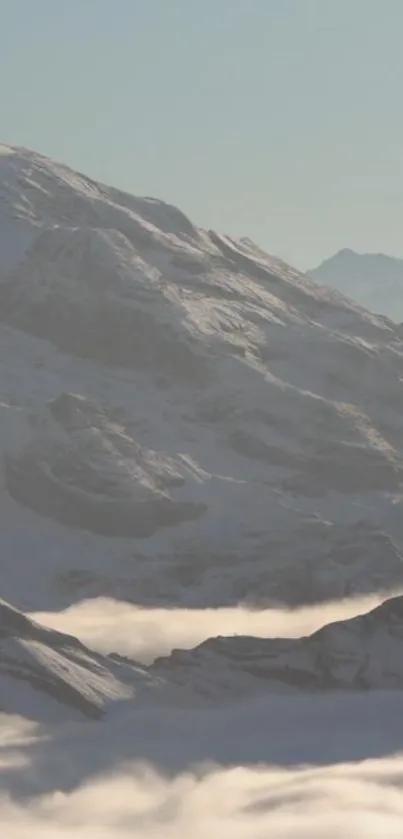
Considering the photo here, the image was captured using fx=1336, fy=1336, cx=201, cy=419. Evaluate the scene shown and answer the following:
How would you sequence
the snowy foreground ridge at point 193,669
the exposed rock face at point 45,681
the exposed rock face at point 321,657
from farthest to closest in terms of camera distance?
the exposed rock face at point 321,657 → the snowy foreground ridge at point 193,669 → the exposed rock face at point 45,681

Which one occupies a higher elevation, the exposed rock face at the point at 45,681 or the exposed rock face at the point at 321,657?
the exposed rock face at the point at 321,657

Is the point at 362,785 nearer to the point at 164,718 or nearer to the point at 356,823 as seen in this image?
the point at 356,823

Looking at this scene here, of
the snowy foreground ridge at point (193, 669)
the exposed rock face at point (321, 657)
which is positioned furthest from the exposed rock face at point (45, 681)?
the exposed rock face at point (321, 657)

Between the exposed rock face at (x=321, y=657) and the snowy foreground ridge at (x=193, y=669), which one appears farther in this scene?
the exposed rock face at (x=321, y=657)

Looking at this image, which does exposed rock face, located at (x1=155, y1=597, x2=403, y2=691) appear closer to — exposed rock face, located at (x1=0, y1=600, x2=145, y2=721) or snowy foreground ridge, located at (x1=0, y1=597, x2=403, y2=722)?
snowy foreground ridge, located at (x1=0, y1=597, x2=403, y2=722)

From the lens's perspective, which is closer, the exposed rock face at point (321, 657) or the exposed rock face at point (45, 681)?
the exposed rock face at point (45, 681)

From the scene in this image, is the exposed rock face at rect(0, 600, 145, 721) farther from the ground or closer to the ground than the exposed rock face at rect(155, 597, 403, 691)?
closer to the ground

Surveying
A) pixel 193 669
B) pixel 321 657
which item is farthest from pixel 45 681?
pixel 321 657

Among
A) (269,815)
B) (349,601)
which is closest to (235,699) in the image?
(269,815)

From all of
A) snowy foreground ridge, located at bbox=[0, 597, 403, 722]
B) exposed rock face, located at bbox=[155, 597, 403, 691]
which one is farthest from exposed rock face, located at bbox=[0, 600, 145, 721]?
exposed rock face, located at bbox=[155, 597, 403, 691]

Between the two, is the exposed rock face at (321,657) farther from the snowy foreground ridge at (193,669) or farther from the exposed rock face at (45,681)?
the exposed rock face at (45,681)

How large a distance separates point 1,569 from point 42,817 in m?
107

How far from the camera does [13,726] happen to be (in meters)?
93.0

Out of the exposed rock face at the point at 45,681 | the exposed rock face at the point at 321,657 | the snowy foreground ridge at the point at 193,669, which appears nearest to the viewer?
the exposed rock face at the point at 45,681
